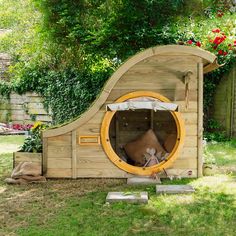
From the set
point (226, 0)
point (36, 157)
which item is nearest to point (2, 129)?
point (36, 157)

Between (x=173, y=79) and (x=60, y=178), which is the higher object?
(x=173, y=79)

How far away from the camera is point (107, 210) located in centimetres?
430

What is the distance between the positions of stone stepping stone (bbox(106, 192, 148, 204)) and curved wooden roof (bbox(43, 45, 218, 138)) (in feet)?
4.27

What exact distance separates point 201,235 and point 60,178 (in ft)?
8.90

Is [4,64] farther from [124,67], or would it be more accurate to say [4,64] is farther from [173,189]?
[173,189]

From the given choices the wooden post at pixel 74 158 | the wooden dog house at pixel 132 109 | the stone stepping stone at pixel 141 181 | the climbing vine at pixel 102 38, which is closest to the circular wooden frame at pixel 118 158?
the wooden dog house at pixel 132 109

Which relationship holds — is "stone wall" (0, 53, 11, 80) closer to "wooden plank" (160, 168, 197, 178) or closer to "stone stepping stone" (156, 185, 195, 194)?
"wooden plank" (160, 168, 197, 178)

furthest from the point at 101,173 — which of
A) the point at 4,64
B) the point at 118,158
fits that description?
the point at 4,64

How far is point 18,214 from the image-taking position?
13.9 feet

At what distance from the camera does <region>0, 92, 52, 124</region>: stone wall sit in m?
13.0

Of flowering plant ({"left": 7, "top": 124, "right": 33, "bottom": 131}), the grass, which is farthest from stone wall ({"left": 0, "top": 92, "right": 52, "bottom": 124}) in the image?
the grass

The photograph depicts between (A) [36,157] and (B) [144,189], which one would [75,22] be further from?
(B) [144,189]

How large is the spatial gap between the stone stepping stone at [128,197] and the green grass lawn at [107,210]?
9 cm

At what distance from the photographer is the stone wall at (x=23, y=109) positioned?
510 inches
